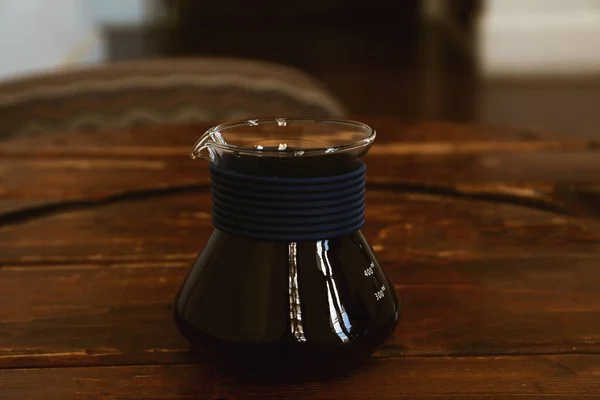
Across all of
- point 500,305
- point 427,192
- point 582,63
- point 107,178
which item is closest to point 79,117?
point 107,178

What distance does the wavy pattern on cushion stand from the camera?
1338mm

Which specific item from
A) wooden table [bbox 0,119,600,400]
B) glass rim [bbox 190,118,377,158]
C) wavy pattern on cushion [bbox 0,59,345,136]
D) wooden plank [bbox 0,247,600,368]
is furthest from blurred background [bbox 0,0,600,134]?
glass rim [bbox 190,118,377,158]

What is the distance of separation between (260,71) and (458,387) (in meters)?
1.12

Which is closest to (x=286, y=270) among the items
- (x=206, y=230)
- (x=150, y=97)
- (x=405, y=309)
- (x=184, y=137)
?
(x=405, y=309)

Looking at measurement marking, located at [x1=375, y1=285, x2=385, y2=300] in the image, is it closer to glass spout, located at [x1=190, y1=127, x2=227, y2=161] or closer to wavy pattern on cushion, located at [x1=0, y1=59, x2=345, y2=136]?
glass spout, located at [x1=190, y1=127, x2=227, y2=161]

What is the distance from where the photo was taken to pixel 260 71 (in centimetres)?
148

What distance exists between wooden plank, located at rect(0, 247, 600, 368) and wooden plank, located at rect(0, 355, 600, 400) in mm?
13

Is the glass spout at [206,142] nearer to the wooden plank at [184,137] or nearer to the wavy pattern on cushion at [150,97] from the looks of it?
the wooden plank at [184,137]

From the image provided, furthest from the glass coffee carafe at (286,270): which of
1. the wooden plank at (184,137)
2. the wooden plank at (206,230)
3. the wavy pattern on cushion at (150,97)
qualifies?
the wavy pattern on cushion at (150,97)

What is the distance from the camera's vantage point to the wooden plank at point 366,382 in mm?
417

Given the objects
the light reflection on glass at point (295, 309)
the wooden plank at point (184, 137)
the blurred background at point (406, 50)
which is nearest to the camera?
the light reflection on glass at point (295, 309)

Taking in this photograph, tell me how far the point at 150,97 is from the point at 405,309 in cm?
97

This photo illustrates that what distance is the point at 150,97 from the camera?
1.40 meters

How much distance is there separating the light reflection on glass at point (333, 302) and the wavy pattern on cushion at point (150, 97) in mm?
968
